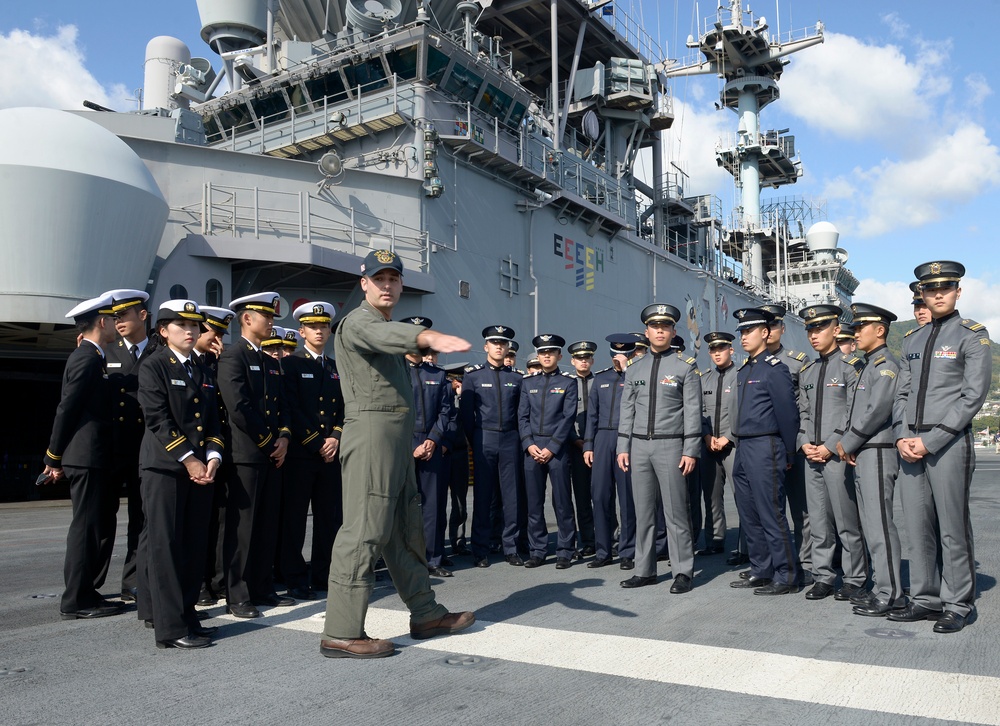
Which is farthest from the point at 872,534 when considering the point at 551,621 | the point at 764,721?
the point at 764,721

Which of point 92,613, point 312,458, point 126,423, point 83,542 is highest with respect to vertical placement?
point 126,423

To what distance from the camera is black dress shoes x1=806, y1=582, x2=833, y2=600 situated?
4.66 metres

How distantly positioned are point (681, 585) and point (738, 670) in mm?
1822

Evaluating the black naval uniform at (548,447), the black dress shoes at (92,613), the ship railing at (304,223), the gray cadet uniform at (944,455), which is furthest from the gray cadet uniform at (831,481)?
the ship railing at (304,223)

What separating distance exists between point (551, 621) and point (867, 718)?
177cm

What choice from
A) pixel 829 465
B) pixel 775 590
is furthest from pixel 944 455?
pixel 775 590

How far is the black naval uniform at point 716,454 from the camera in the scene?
632cm

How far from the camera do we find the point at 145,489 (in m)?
3.70

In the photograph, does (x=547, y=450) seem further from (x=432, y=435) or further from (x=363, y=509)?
(x=363, y=509)

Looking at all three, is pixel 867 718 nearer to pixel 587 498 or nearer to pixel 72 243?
pixel 587 498

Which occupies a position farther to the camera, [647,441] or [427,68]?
[427,68]

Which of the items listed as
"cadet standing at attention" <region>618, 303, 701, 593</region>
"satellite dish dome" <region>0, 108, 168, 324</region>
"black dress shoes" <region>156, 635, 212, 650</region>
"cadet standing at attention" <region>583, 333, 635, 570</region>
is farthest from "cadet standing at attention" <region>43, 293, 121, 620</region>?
"satellite dish dome" <region>0, 108, 168, 324</region>

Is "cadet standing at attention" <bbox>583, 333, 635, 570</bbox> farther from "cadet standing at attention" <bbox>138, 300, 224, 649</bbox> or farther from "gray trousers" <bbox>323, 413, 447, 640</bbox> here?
"cadet standing at attention" <bbox>138, 300, 224, 649</bbox>

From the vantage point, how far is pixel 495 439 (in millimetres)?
6359
